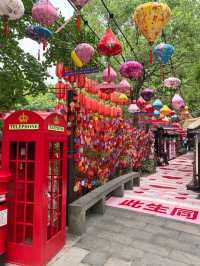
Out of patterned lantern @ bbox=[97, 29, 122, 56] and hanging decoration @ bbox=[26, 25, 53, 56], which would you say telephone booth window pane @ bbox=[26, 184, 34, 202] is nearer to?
patterned lantern @ bbox=[97, 29, 122, 56]

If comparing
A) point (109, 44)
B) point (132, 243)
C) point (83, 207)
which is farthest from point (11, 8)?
point (132, 243)

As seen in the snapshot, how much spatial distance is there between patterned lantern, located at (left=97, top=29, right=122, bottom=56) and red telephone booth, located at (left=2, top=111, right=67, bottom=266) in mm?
2634

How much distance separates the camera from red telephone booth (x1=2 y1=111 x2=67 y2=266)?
15.2ft

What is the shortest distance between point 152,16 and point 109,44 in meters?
1.14

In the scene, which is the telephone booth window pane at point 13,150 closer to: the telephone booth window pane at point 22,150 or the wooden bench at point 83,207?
the telephone booth window pane at point 22,150

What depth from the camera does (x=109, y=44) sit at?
6.96 metres

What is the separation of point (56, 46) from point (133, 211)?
6.87 m

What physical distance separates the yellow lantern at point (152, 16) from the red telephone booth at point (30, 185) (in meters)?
3.19

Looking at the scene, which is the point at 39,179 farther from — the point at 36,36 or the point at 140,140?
the point at 140,140

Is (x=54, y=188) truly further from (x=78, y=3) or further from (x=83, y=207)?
(x=78, y=3)

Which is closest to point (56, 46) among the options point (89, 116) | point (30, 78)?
point (30, 78)

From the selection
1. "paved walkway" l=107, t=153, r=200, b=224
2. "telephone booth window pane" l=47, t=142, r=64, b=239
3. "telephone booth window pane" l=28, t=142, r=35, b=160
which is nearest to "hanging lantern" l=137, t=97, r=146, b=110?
"paved walkway" l=107, t=153, r=200, b=224

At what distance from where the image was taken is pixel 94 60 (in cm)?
1281

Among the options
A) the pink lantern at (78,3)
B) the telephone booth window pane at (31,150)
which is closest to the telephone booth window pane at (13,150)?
the telephone booth window pane at (31,150)
